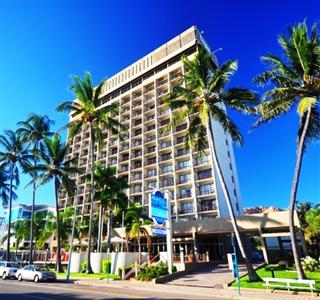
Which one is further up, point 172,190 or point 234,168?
point 234,168

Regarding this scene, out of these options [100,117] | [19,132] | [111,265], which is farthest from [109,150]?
[111,265]

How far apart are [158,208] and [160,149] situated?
34.8 m

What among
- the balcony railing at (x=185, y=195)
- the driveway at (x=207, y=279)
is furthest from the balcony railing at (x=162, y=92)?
the driveway at (x=207, y=279)

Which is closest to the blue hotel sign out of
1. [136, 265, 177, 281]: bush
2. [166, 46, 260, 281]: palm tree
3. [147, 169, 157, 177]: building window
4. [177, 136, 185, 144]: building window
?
[136, 265, 177, 281]: bush

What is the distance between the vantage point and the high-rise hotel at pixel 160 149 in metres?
52.6

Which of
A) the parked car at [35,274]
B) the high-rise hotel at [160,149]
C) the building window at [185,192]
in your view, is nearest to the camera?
the parked car at [35,274]

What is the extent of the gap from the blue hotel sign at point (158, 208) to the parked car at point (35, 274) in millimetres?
10417

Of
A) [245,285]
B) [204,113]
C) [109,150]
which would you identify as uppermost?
[109,150]

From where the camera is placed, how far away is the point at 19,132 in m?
46.2

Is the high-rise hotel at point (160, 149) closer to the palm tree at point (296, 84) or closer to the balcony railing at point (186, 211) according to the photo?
the balcony railing at point (186, 211)

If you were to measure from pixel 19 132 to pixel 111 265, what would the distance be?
26930 millimetres

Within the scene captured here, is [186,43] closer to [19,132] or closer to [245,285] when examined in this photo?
[19,132]

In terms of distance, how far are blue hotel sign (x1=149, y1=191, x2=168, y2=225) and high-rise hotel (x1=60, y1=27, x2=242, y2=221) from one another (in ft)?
72.9

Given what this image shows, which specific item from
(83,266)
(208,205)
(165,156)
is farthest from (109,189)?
(165,156)
